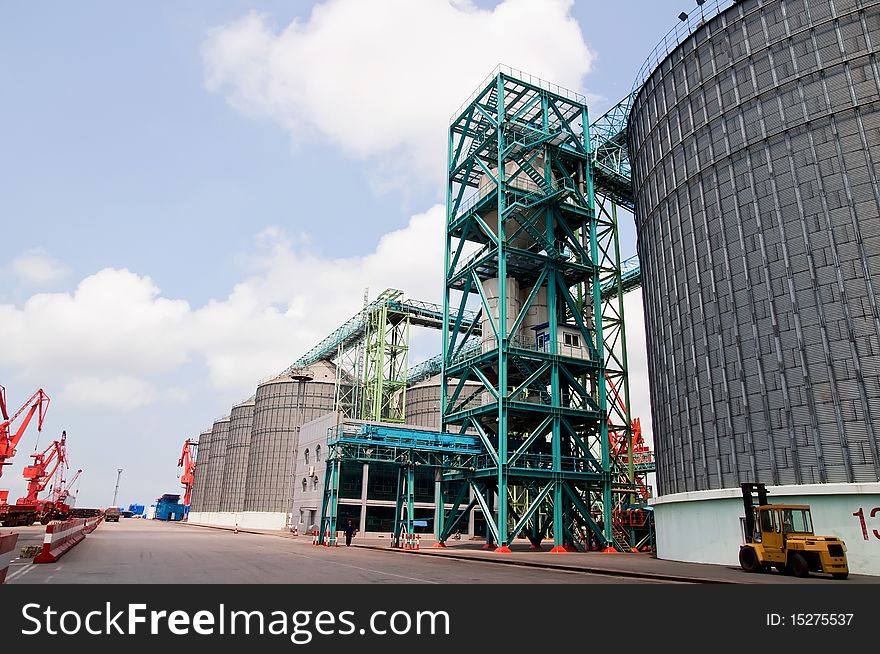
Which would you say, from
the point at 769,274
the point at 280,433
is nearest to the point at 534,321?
the point at 769,274

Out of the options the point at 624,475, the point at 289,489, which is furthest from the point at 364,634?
the point at 289,489

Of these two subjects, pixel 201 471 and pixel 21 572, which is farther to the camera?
pixel 201 471

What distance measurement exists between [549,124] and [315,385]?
56.5 metres

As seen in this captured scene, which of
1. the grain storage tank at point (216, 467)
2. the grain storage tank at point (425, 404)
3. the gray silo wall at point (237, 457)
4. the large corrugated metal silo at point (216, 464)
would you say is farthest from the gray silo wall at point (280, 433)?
the large corrugated metal silo at point (216, 464)

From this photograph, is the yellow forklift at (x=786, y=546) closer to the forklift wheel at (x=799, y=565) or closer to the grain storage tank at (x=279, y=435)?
the forklift wheel at (x=799, y=565)

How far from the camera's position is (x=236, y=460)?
358 feet

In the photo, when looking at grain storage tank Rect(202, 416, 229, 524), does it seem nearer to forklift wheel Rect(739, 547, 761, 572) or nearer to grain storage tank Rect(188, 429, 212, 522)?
grain storage tank Rect(188, 429, 212, 522)

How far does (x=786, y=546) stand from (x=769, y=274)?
41.5ft

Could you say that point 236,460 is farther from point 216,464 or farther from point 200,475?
point 200,475

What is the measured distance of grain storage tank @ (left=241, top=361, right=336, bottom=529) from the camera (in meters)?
89.7

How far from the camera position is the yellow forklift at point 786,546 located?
1945 centimetres

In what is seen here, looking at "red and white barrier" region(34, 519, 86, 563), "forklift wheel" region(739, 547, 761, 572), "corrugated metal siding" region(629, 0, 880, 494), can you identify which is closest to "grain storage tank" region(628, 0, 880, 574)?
"corrugated metal siding" region(629, 0, 880, 494)

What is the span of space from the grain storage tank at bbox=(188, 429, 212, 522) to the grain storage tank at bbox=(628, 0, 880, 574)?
118254mm

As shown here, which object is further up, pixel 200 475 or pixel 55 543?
pixel 200 475
